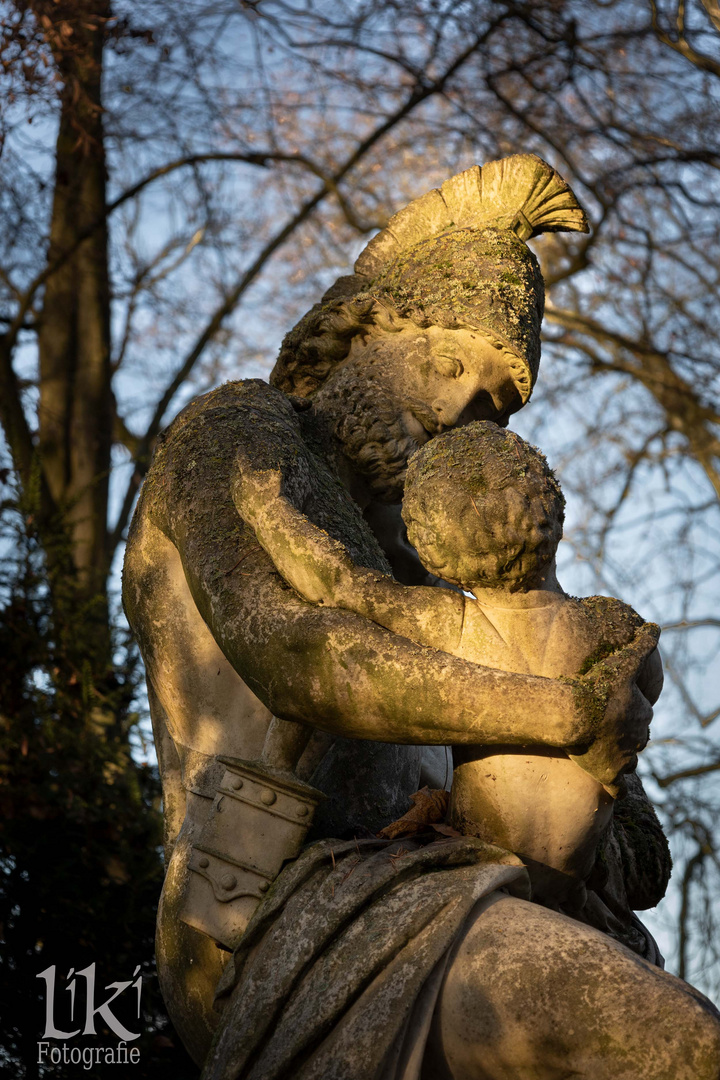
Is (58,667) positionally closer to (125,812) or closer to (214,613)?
(125,812)

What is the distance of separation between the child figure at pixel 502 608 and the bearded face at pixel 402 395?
1.98 feet

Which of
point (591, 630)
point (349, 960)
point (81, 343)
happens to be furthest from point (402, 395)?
point (81, 343)

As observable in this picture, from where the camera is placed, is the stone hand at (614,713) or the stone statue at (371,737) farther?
the stone hand at (614,713)

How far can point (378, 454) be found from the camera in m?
2.93

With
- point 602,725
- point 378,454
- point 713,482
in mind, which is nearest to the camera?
point 602,725

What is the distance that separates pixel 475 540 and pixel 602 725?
0.36 m

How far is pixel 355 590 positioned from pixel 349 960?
61 cm

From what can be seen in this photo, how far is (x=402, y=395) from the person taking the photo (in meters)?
2.95

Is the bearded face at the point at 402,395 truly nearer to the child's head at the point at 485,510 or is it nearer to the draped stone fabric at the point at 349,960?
the child's head at the point at 485,510

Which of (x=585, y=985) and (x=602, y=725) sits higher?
(x=602, y=725)

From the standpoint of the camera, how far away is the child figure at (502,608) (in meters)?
2.18

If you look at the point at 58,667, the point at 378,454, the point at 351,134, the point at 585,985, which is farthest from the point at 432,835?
the point at 351,134

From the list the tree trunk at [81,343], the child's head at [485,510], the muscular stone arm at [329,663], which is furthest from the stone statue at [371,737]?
the tree trunk at [81,343]

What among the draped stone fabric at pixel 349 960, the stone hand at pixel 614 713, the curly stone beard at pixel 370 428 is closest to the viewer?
the draped stone fabric at pixel 349 960
